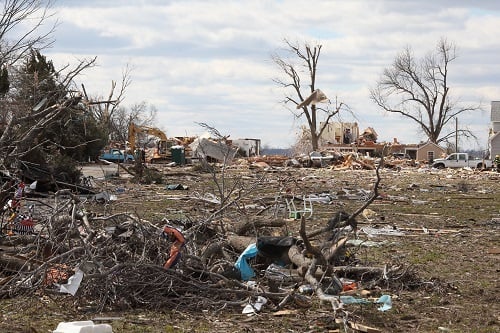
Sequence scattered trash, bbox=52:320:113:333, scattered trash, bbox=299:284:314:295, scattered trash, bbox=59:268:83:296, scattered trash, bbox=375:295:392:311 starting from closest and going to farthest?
scattered trash, bbox=52:320:113:333
scattered trash, bbox=59:268:83:296
scattered trash, bbox=375:295:392:311
scattered trash, bbox=299:284:314:295

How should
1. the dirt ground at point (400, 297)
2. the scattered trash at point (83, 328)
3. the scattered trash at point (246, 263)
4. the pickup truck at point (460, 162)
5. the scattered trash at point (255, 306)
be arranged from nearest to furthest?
the scattered trash at point (83, 328) → the dirt ground at point (400, 297) → the scattered trash at point (255, 306) → the scattered trash at point (246, 263) → the pickup truck at point (460, 162)

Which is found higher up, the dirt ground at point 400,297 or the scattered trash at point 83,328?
the scattered trash at point 83,328

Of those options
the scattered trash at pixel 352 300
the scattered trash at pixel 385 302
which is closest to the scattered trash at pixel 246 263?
the scattered trash at pixel 352 300

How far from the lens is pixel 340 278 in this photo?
855 cm

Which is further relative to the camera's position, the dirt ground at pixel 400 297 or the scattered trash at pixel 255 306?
the scattered trash at pixel 255 306

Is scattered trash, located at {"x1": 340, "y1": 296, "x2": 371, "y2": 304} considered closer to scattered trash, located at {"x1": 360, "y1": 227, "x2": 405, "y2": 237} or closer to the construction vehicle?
scattered trash, located at {"x1": 360, "y1": 227, "x2": 405, "y2": 237}

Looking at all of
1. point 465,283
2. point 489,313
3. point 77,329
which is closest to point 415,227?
point 465,283

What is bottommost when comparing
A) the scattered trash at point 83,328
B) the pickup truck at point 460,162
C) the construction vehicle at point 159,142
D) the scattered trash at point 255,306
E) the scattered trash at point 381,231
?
the pickup truck at point 460,162

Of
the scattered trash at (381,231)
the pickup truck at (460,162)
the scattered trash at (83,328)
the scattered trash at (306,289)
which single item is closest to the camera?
the scattered trash at (83,328)

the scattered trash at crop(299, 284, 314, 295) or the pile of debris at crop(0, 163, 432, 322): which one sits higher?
the pile of debris at crop(0, 163, 432, 322)

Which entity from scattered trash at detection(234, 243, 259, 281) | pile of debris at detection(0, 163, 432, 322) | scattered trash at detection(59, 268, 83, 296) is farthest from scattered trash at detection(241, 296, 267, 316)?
scattered trash at detection(59, 268, 83, 296)

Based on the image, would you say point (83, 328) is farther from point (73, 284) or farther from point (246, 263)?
point (246, 263)


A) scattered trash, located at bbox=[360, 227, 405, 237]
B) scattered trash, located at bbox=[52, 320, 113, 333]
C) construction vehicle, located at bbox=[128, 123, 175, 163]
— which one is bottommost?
scattered trash, located at bbox=[360, 227, 405, 237]

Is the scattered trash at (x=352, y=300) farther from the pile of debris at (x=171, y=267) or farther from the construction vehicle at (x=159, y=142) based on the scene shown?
the construction vehicle at (x=159, y=142)
